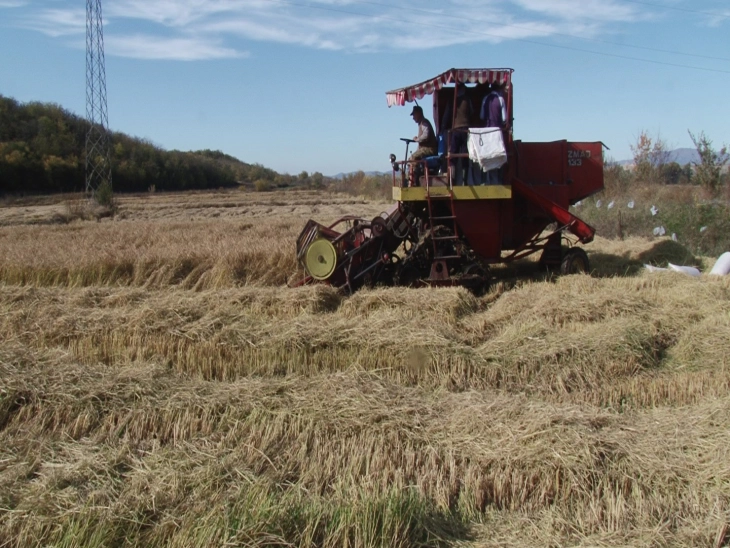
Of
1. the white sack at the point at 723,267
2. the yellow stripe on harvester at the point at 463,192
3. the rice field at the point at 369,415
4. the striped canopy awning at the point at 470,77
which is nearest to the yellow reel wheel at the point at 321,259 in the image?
the rice field at the point at 369,415

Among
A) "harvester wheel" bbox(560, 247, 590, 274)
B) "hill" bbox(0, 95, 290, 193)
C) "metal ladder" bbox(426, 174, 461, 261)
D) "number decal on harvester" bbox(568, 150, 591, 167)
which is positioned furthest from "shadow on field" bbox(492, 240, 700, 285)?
"hill" bbox(0, 95, 290, 193)

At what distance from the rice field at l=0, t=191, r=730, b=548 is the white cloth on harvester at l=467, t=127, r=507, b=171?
1.66 m

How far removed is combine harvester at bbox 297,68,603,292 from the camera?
318 inches

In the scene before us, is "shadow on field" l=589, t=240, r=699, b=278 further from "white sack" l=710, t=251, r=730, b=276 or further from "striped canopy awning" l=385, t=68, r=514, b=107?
"striped canopy awning" l=385, t=68, r=514, b=107

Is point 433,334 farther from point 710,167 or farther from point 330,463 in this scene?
point 710,167

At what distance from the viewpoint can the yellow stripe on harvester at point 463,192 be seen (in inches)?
318

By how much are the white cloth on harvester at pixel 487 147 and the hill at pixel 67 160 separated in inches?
1251

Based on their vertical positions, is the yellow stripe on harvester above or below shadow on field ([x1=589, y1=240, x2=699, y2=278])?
above

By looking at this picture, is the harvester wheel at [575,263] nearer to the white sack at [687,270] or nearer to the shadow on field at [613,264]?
the shadow on field at [613,264]

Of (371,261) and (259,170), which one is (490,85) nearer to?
(371,261)

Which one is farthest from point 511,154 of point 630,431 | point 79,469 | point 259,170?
point 259,170

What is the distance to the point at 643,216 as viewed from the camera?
1358 centimetres

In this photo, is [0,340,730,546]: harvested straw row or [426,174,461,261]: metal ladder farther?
[426,174,461,261]: metal ladder

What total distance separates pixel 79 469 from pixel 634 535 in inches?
129
